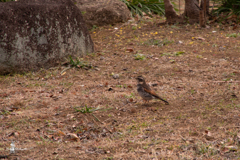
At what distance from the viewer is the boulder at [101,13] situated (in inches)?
399

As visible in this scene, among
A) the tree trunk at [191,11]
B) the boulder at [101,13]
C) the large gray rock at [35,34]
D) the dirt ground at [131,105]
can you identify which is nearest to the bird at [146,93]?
the dirt ground at [131,105]

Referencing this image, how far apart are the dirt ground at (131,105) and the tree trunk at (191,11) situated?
49.1 inches

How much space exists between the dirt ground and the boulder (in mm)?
1831

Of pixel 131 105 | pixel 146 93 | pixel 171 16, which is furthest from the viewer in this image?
pixel 171 16

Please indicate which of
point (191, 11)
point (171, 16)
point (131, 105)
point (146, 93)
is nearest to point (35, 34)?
point (131, 105)

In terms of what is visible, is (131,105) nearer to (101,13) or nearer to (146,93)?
(146,93)

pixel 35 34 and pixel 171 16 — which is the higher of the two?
pixel 35 34

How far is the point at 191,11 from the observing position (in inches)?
377

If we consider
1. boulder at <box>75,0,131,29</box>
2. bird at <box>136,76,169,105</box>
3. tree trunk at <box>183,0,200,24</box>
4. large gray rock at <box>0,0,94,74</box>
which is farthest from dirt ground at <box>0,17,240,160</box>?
boulder at <box>75,0,131,29</box>

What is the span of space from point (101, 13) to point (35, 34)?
4.00m

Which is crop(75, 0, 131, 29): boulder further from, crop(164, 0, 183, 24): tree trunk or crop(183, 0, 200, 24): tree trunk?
crop(183, 0, 200, 24): tree trunk

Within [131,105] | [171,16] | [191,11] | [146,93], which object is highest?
[191,11]

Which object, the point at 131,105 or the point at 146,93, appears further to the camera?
the point at 131,105

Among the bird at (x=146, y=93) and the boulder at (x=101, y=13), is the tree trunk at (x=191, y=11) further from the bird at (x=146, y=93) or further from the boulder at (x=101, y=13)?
the bird at (x=146, y=93)
